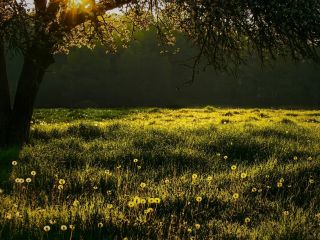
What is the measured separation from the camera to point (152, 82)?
322 feet

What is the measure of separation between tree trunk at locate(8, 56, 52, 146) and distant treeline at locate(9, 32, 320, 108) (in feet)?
232

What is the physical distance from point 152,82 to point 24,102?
81.5 metres

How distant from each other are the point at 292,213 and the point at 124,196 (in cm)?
307

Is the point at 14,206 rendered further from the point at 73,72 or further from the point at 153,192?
the point at 73,72

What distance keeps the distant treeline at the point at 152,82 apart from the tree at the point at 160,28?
70.7 m

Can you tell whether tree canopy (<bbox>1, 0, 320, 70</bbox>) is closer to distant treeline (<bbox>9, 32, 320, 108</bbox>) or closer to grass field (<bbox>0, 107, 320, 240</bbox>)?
grass field (<bbox>0, 107, 320, 240</bbox>)

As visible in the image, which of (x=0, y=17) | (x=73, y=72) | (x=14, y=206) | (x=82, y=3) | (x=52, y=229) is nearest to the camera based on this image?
(x=52, y=229)

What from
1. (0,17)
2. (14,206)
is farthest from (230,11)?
(14,206)

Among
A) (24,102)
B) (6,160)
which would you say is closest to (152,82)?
(24,102)

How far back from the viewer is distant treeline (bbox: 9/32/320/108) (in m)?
90.7

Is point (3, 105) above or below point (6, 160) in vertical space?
above

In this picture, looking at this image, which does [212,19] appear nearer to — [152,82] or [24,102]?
[24,102]

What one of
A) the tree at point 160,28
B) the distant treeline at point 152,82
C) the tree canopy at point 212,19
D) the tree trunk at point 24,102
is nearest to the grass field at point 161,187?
the tree trunk at point 24,102

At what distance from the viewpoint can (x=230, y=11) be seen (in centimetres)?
1247
